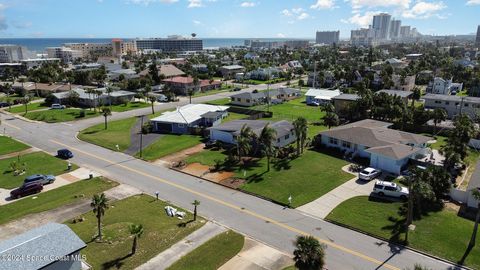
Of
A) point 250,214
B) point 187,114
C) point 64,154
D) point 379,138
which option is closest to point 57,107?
point 187,114

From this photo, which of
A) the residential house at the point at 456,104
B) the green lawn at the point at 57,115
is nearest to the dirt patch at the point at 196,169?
the green lawn at the point at 57,115

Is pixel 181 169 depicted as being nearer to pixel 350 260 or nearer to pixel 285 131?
pixel 285 131

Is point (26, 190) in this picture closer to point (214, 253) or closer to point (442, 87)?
point (214, 253)

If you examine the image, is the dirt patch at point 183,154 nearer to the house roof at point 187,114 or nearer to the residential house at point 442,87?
the house roof at point 187,114

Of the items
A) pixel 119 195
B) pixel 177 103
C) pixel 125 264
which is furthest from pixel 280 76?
pixel 125 264

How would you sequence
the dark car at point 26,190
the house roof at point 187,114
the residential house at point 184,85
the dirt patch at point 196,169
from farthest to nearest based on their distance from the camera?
the residential house at point 184,85
the house roof at point 187,114
the dirt patch at point 196,169
the dark car at point 26,190

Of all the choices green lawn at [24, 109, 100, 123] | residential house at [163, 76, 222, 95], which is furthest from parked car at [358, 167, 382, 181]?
residential house at [163, 76, 222, 95]
